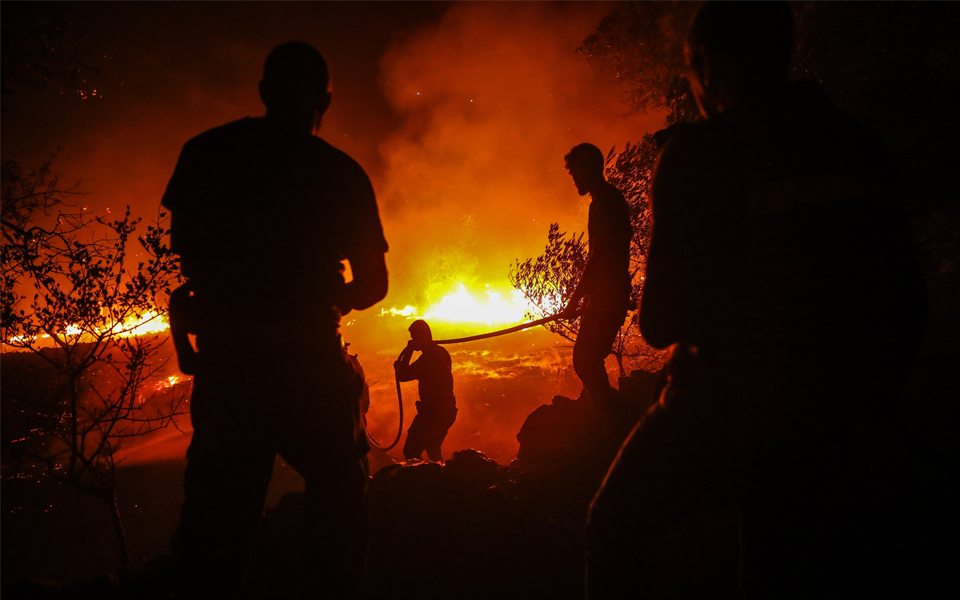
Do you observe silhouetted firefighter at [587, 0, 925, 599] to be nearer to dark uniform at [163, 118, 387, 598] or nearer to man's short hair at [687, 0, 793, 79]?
man's short hair at [687, 0, 793, 79]

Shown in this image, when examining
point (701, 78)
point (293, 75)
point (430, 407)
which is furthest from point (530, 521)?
point (430, 407)

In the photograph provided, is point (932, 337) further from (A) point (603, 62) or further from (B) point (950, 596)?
(A) point (603, 62)

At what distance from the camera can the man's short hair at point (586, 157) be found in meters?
4.05

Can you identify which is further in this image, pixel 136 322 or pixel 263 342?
→ pixel 136 322

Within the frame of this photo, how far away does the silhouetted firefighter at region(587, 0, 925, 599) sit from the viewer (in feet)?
3.56

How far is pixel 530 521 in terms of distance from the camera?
3621 millimetres

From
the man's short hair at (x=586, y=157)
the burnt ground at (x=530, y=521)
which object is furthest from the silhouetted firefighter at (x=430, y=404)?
the man's short hair at (x=586, y=157)

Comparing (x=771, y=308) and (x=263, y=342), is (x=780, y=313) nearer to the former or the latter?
(x=771, y=308)

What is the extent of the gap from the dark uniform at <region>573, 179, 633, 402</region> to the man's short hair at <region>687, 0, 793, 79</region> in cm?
259

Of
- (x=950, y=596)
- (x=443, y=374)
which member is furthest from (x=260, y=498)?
(x=443, y=374)

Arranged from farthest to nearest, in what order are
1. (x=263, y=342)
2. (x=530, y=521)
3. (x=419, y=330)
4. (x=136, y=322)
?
(x=136, y=322) → (x=419, y=330) → (x=530, y=521) → (x=263, y=342)

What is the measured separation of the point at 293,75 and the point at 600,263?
315 centimetres

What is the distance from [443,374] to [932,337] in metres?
10.5

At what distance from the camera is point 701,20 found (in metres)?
1.40
